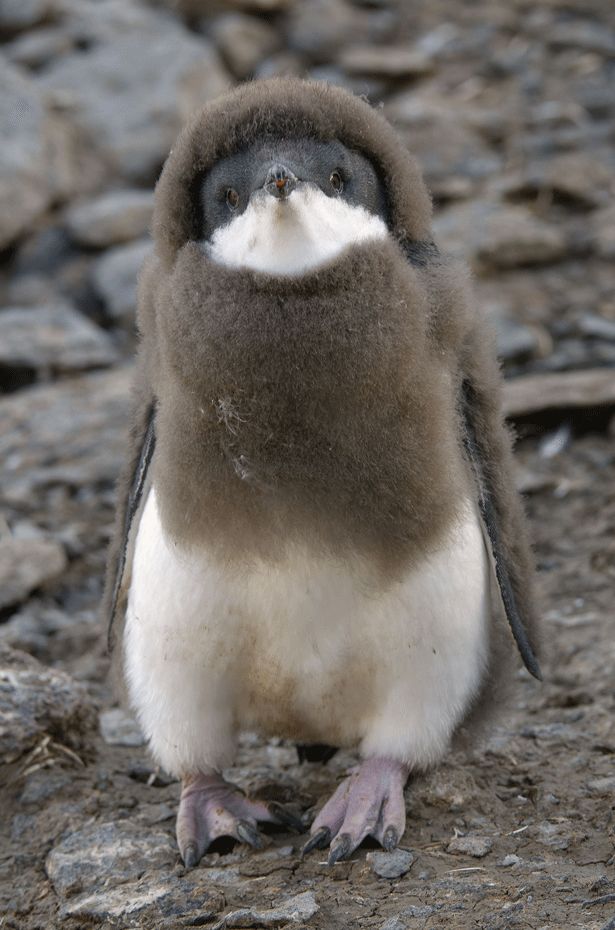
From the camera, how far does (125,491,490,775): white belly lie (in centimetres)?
308

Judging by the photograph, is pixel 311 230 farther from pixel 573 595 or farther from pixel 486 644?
pixel 573 595

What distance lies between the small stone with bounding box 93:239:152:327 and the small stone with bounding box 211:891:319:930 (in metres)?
4.49

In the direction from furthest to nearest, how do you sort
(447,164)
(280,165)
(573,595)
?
1. (447,164)
2. (573,595)
3. (280,165)

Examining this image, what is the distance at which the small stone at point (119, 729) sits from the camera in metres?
3.97

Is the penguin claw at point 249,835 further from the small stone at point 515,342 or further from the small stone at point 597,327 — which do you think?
the small stone at point 597,327

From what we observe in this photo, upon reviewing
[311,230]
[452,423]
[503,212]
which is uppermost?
[503,212]

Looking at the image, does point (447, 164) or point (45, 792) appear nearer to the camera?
point (45, 792)

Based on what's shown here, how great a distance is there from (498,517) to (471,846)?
2.91 feet

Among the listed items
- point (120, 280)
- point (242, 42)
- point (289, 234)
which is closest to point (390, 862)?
point (289, 234)

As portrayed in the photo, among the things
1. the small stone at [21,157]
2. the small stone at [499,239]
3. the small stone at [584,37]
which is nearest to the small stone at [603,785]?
the small stone at [499,239]

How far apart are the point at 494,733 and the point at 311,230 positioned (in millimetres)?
1634

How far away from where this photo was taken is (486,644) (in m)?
3.43

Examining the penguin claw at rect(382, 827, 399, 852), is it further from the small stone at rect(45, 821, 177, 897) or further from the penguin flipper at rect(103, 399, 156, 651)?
the penguin flipper at rect(103, 399, 156, 651)

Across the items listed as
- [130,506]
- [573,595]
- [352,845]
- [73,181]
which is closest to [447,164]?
[73,181]
